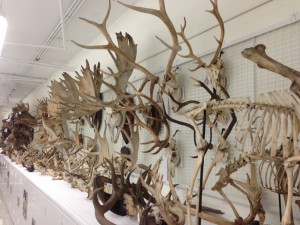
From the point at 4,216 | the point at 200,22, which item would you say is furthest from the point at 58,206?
the point at 4,216

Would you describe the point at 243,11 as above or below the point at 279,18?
above

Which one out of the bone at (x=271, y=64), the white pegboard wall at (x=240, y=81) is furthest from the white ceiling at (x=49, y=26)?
the bone at (x=271, y=64)

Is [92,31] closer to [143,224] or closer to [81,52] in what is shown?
[81,52]

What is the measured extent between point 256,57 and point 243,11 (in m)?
1.03

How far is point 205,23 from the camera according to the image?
6.42 ft

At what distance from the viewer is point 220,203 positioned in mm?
1737

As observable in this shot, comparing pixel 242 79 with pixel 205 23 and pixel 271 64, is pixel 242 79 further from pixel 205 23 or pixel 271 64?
pixel 271 64

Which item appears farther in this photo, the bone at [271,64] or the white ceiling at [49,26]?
the white ceiling at [49,26]

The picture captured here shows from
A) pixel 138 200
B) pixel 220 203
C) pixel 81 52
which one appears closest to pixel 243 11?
pixel 220 203

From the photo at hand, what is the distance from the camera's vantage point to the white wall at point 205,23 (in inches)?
59.8

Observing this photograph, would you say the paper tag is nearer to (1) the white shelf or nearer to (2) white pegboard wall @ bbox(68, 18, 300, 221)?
(1) the white shelf

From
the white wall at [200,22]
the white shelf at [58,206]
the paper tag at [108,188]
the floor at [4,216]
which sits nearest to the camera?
the white wall at [200,22]

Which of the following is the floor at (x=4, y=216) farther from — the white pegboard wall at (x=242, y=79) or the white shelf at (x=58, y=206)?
the white pegboard wall at (x=242, y=79)

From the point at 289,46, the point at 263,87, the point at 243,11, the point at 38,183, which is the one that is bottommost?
the point at 38,183
